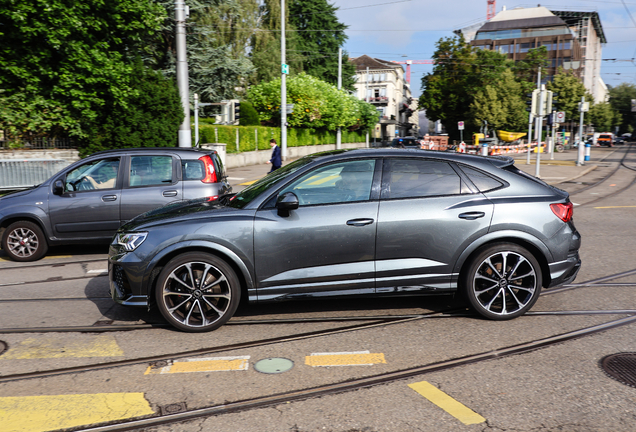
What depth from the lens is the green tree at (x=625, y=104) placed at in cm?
13688

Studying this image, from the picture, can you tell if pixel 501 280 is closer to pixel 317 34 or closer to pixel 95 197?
pixel 95 197

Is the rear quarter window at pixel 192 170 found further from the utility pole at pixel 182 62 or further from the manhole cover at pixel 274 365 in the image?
Result: the utility pole at pixel 182 62

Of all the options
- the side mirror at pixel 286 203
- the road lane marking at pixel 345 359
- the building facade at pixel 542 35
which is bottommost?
the road lane marking at pixel 345 359

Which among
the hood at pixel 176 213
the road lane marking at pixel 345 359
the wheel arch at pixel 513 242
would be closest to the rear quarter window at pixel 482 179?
the wheel arch at pixel 513 242

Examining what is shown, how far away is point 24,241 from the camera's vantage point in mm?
8289

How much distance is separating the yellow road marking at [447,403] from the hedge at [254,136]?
24051 millimetres

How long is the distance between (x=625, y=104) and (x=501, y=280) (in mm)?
154258

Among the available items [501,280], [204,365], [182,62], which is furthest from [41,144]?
[501,280]

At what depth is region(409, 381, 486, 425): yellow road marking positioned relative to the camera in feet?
10.8

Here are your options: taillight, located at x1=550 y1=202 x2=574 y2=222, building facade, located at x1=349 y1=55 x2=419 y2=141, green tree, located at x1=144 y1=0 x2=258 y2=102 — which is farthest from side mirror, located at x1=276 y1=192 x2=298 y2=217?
building facade, located at x1=349 y1=55 x2=419 y2=141

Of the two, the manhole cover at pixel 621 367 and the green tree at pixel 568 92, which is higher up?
the green tree at pixel 568 92

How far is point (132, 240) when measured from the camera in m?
4.88

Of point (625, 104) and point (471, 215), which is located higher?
point (625, 104)

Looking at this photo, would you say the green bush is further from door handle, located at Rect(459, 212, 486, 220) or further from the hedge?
door handle, located at Rect(459, 212, 486, 220)
